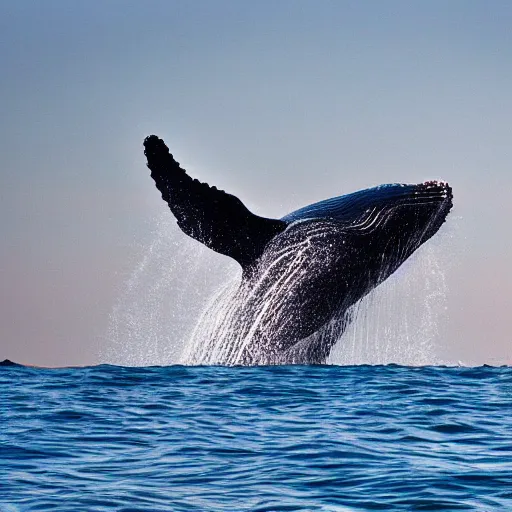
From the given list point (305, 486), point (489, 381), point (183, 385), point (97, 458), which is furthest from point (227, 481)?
point (489, 381)

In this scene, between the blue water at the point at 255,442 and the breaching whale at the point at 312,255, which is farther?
the breaching whale at the point at 312,255

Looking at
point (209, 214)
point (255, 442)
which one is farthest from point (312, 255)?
point (255, 442)

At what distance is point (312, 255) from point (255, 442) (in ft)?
18.2

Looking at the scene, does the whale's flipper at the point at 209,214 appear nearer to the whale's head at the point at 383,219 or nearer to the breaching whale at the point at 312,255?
the breaching whale at the point at 312,255

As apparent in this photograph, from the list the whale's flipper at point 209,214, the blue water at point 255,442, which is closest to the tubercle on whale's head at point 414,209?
the whale's flipper at point 209,214

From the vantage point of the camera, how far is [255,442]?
887cm

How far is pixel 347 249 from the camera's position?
1400 cm

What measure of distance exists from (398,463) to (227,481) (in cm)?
161

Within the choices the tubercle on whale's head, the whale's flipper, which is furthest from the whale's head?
the whale's flipper

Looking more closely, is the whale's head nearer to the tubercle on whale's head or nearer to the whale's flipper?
the tubercle on whale's head

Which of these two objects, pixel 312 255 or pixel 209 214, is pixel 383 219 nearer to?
pixel 312 255

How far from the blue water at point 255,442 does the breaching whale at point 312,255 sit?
0.95m

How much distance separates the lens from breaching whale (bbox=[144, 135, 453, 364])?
1397 centimetres

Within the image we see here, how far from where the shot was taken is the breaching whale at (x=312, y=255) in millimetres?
13969
